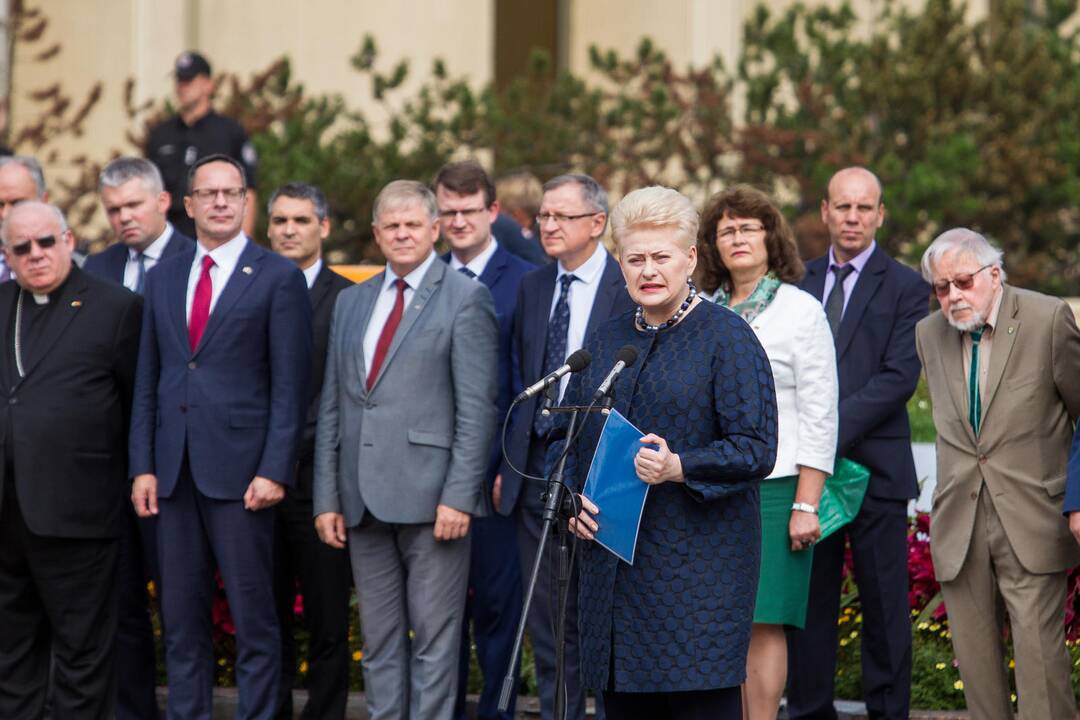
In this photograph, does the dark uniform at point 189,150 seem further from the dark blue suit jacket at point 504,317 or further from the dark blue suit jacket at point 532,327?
the dark blue suit jacket at point 532,327

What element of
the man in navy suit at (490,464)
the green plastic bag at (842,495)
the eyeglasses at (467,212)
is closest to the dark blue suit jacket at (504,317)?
the man in navy suit at (490,464)

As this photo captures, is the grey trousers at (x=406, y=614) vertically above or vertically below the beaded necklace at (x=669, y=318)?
below

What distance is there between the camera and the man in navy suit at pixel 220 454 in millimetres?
7789

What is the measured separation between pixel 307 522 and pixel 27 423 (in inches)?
54.5

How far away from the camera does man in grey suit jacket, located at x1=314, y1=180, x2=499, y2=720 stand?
25.2 ft

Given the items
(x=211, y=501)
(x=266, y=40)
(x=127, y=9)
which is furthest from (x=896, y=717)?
(x=127, y=9)

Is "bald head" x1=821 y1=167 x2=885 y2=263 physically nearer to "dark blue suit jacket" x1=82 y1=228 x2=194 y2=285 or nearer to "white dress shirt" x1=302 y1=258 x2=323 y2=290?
"white dress shirt" x1=302 y1=258 x2=323 y2=290

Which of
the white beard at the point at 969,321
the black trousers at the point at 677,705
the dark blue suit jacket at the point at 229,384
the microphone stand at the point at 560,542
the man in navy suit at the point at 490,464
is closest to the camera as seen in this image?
the microphone stand at the point at 560,542

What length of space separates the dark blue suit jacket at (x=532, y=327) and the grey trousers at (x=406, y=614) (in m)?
0.42

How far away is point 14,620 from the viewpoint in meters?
7.98

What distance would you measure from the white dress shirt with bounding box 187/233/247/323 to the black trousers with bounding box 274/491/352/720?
42.1 inches

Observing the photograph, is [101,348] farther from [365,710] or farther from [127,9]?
[127,9]

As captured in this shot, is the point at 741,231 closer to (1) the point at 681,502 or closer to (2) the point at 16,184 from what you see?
(1) the point at 681,502

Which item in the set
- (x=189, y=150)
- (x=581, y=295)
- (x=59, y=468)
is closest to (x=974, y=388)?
(x=581, y=295)
